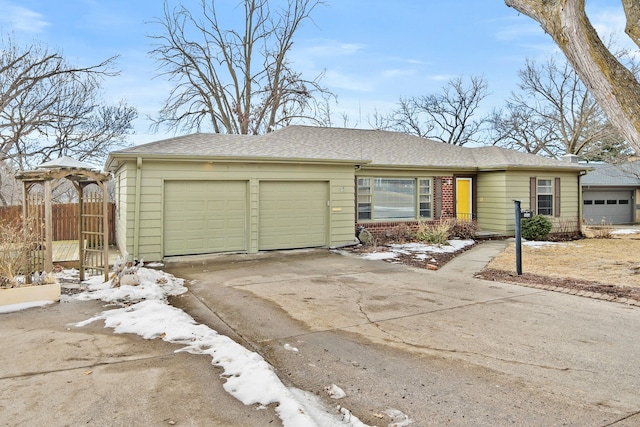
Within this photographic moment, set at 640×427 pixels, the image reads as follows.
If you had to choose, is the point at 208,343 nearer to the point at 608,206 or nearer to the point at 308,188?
the point at 308,188

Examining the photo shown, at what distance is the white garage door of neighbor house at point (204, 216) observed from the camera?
32.0 feet

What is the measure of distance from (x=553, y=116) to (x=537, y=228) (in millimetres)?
18325

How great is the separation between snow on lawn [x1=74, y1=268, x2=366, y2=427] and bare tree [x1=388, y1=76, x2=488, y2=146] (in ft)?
93.1

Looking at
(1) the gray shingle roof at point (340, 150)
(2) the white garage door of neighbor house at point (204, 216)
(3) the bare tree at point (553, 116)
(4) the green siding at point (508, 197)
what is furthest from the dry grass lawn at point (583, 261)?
(3) the bare tree at point (553, 116)

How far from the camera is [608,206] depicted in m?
24.0

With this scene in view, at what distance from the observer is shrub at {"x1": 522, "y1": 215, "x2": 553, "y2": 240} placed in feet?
45.9

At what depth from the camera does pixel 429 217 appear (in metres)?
14.3

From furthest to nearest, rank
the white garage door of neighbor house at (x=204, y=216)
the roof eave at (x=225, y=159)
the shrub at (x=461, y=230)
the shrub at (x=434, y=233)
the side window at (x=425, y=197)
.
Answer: the side window at (x=425, y=197) < the shrub at (x=461, y=230) < the shrub at (x=434, y=233) < the white garage door of neighbor house at (x=204, y=216) < the roof eave at (x=225, y=159)

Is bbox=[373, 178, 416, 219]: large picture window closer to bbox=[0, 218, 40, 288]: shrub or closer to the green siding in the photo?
the green siding

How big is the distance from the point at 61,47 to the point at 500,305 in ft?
60.8

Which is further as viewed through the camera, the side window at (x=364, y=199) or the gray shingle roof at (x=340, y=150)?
the side window at (x=364, y=199)

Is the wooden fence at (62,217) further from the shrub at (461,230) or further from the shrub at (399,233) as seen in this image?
the shrub at (461,230)

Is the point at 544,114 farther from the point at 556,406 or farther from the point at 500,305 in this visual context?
the point at 556,406

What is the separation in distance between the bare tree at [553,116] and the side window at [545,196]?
45.3 ft
